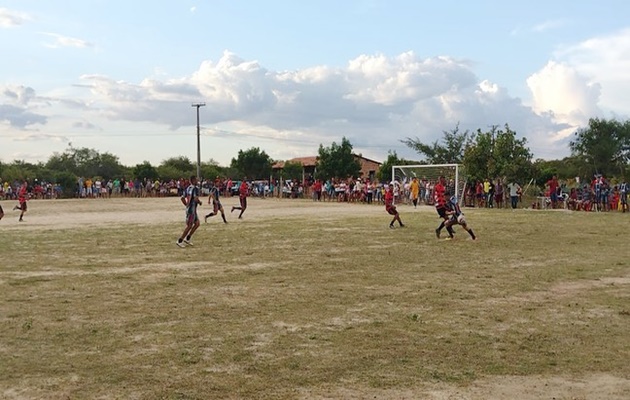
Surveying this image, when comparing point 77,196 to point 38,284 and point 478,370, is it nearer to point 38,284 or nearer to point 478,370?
point 38,284

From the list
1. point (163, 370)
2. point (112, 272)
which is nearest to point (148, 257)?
point (112, 272)

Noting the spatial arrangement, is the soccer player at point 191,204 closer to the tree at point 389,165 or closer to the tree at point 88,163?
the tree at point 389,165

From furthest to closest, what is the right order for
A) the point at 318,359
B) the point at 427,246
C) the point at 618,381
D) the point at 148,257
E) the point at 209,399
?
the point at 427,246
the point at 148,257
the point at 318,359
the point at 618,381
the point at 209,399

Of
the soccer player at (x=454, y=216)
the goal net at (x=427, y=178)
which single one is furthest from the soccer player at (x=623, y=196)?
the soccer player at (x=454, y=216)

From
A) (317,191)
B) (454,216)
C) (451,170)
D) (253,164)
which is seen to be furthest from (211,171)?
(454,216)

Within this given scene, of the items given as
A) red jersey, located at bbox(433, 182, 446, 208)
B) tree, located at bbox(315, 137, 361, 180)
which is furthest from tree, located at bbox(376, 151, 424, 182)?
red jersey, located at bbox(433, 182, 446, 208)

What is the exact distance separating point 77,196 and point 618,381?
52401 millimetres

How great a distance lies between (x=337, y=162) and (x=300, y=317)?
62971 mm

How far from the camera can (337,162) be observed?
70812 millimetres

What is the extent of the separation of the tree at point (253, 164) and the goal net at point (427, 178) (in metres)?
38.9

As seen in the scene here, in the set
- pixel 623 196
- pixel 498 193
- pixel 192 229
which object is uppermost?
pixel 498 193

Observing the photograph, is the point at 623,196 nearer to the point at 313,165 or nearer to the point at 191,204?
the point at 191,204

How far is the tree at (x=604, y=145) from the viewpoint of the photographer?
6400 centimetres

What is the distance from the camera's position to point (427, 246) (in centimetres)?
1595
